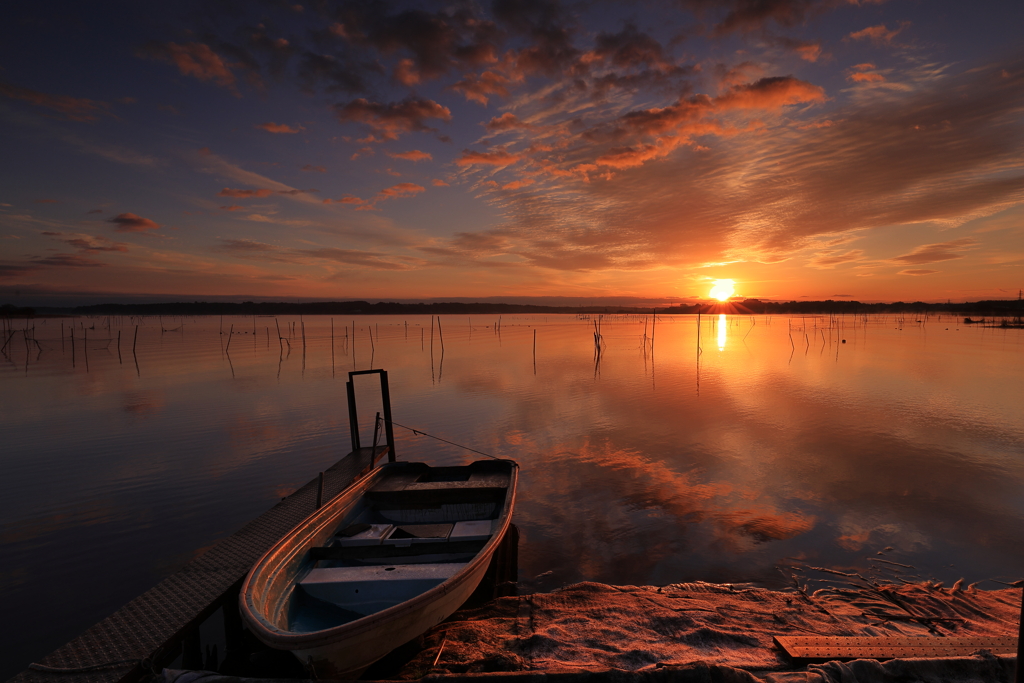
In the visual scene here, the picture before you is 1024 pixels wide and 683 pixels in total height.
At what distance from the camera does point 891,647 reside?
480 cm

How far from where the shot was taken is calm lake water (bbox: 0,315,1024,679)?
843 cm

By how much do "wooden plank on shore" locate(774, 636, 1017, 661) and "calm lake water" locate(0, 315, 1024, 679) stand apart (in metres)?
2.88

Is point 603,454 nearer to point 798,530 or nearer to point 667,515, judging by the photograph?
point 667,515

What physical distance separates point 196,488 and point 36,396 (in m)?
19.8

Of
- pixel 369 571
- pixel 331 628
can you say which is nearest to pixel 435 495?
pixel 369 571

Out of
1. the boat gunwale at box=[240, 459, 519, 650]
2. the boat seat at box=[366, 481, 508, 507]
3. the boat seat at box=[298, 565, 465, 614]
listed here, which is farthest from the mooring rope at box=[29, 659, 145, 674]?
the boat seat at box=[366, 481, 508, 507]

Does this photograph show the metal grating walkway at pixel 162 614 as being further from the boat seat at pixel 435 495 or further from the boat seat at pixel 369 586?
the boat seat at pixel 435 495

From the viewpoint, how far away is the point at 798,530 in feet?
32.0

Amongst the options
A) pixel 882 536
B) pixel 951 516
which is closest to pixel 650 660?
pixel 882 536

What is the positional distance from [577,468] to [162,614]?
408 inches

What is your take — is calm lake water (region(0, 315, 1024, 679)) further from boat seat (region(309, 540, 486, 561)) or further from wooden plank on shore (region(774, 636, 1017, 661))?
wooden plank on shore (region(774, 636, 1017, 661))

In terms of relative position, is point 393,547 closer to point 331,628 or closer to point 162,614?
point 331,628

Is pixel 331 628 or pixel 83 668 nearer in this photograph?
pixel 331 628

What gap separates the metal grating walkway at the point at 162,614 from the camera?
4.73 meters
